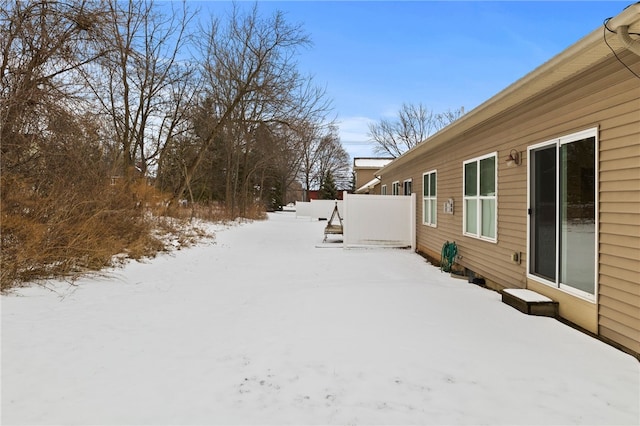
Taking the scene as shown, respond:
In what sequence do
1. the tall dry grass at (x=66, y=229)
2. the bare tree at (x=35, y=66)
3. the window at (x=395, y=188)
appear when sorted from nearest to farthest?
1. the tall dry grass at (x=66, y=229)
2. the bare tree at (x=35, y=66)
3. the window at (x=395, y=188)

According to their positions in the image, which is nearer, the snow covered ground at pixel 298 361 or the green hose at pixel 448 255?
the snow covered ground at pixel 298 361

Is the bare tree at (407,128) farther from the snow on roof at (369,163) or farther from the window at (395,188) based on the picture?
the window at (395,188)

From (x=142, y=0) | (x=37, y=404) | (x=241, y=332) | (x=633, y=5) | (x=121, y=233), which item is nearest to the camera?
(x=37, y=404)

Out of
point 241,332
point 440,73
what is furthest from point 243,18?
point 241,332

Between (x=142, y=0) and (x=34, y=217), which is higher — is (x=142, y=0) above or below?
above

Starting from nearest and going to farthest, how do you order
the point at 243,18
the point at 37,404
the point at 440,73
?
the point at 37,404
the point at 440,73
the point at 243,18

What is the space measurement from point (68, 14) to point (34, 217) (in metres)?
3.14

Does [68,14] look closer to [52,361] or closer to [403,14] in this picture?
[52,361]

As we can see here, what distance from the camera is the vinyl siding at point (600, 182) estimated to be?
10.5 ft

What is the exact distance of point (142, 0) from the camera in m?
12.8

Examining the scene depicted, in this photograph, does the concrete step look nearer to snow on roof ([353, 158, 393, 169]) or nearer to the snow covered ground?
the snow covered ground

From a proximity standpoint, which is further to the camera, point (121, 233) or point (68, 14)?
point (121, 233)


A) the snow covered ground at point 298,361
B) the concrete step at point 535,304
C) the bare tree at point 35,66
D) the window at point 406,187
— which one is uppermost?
the bare tree at point 35,66

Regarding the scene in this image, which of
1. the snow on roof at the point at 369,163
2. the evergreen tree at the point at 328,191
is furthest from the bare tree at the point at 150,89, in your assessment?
the evergreen tree at the point at 328,191
